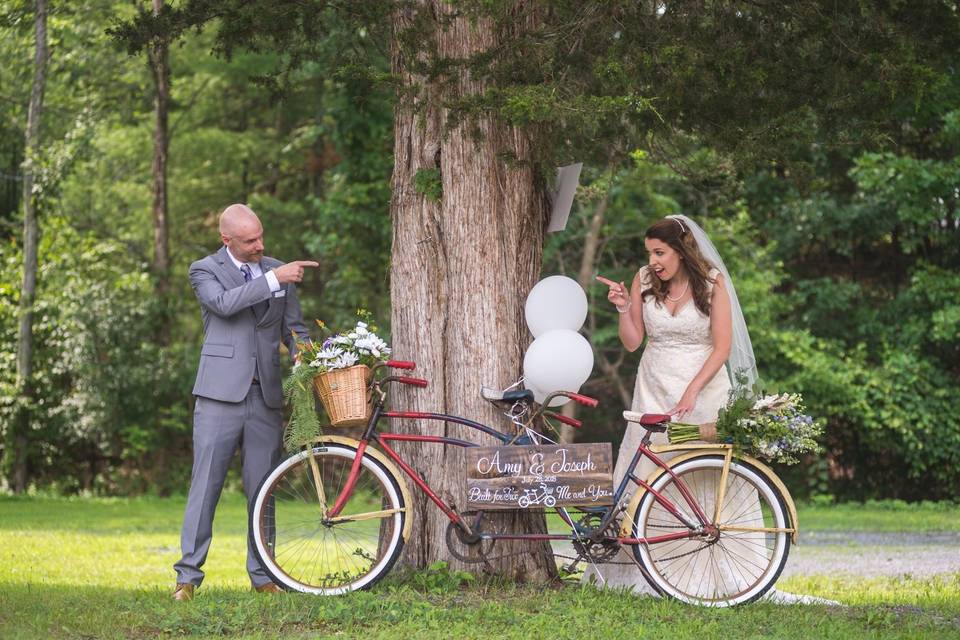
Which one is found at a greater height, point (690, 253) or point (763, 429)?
point (690, 253)

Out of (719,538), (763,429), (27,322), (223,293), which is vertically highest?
(223,293)

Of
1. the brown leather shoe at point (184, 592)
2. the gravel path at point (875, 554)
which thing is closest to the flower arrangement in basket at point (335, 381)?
the brown leather shoe at point (184, 592)

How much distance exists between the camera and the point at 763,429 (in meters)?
5.44

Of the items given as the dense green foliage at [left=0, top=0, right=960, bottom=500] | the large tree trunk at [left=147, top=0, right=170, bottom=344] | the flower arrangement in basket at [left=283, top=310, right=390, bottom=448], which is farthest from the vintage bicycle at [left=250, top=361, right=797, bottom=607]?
the large tree trunk at [left=147, top=0, right=170, bottom=344]

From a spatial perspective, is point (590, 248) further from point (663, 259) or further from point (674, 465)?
point (674, 465)

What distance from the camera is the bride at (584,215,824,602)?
596 cm

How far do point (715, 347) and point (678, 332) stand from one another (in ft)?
0.85

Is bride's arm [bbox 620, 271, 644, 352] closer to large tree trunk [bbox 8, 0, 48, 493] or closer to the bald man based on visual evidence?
the bald man

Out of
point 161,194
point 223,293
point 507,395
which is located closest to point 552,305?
point 507,395

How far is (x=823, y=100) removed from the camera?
256 inches

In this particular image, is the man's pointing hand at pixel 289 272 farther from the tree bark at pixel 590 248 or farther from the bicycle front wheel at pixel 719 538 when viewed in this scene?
the tree bark at pixel 590 248

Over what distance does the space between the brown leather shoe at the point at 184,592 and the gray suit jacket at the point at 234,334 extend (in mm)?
911

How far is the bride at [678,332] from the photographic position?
5.96 meters

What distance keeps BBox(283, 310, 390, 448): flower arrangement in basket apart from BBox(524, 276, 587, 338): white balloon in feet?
2.62
